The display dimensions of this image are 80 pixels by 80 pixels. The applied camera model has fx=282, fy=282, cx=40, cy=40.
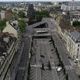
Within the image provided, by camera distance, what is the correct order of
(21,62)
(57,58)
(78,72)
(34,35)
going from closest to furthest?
(78,72) → (21,62) → (57,58) → (34,35)

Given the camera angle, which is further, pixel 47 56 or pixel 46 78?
pixel 47 56

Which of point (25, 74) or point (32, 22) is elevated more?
point (25, 74)

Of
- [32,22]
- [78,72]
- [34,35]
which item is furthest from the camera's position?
[32,22]

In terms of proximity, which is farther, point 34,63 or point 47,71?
point 34,63

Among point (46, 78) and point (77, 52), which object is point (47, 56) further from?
point (46, 78)

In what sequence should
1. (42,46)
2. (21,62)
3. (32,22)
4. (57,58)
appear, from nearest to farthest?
(21,62) → (57,58) → (42,46) → (32,22)

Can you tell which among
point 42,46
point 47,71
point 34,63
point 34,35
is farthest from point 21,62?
point 34,35

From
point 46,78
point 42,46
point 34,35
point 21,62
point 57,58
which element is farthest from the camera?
point 34,35

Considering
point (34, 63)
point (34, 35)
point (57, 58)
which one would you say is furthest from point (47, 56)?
point (34, 35)

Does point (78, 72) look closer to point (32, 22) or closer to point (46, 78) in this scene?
point (46, 78)
